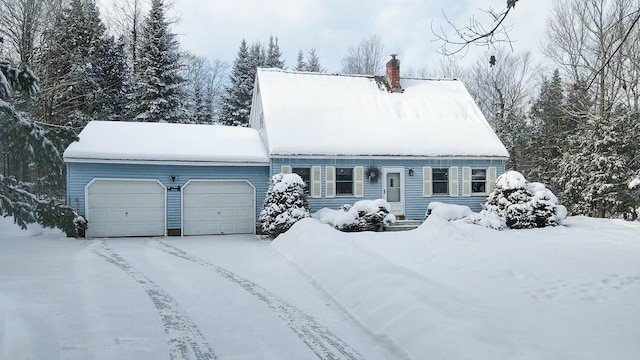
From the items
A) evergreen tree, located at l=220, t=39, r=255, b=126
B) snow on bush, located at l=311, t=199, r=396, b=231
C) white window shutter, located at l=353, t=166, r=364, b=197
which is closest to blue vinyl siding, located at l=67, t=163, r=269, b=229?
snow on bush, located at l=311, t=199, r=396, b=231

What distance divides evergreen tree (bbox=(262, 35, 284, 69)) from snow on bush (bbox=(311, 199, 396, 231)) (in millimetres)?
24666

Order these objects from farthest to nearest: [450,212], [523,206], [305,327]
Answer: [450,212] < [523,206] < [305,327]

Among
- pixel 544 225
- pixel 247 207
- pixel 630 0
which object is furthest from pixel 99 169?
pixel 630 0

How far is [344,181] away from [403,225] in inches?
107

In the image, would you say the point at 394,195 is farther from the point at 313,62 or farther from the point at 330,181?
the point at 313,62

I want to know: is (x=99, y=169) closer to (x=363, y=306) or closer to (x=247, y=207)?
(x=247, y=207)

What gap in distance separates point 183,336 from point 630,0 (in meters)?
16.8

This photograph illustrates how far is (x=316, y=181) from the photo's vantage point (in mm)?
16922

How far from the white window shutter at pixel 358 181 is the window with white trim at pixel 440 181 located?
112 inches

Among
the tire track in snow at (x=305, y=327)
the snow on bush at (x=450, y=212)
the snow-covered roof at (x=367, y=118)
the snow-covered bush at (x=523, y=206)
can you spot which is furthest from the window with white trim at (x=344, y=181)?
the tire track in snow at (x=305, y=327)

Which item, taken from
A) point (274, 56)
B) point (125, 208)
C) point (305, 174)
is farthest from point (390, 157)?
point (274, 56)

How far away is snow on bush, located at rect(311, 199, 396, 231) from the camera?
1480 centimetres

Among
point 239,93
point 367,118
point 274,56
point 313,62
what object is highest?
point 313,62

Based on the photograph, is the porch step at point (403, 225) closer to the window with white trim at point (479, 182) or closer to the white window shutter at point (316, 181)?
the white window shutter at point (316, 181)
